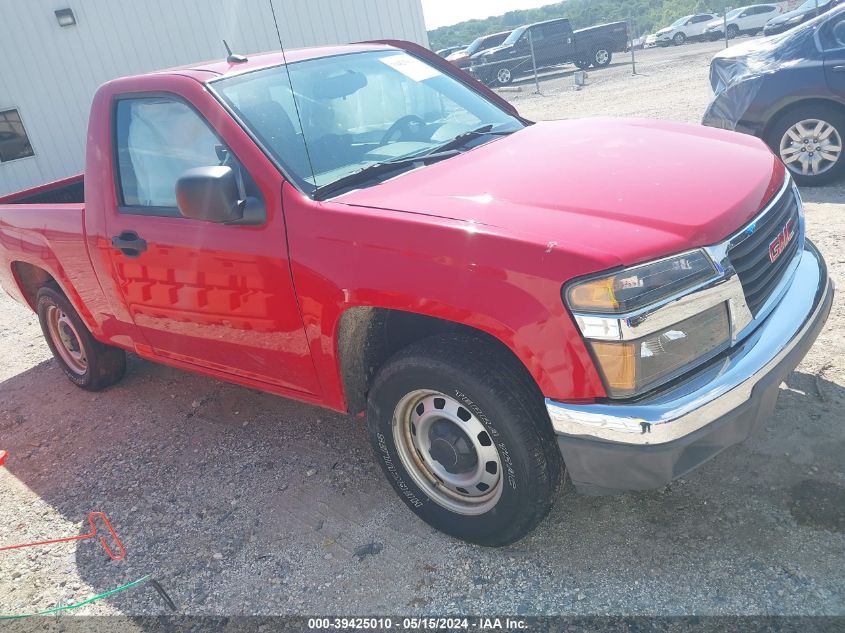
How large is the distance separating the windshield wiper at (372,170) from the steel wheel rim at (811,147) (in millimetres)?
4460

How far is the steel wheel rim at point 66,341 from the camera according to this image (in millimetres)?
4883

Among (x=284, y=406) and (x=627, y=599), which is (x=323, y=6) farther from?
(x=627, y=599)

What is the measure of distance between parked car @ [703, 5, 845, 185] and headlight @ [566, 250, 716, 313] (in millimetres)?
4937

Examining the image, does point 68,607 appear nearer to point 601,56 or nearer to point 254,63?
point 254,63

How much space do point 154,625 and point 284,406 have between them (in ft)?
Answer: 5.48

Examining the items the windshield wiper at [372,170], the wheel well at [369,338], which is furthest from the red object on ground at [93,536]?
the windshield wiper at [372,170]

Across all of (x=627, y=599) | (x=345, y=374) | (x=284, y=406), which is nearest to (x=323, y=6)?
(x=284, y=406)

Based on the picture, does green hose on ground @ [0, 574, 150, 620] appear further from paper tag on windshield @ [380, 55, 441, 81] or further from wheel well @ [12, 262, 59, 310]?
paper tag on windshield @ [380, 55, 441, 81]

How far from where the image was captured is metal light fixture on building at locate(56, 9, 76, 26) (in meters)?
12.2

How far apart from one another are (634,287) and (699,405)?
0.42m

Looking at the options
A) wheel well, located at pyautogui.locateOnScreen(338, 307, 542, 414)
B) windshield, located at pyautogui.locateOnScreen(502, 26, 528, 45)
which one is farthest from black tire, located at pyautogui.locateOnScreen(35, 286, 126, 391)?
windshield, located at pyautogui.locateOnScreen(502, 26, 528, 45)

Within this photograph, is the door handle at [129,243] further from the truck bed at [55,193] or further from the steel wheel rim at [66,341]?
the truck bed at [55,193]

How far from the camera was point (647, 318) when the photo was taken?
2.13m

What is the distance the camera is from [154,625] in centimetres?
272
